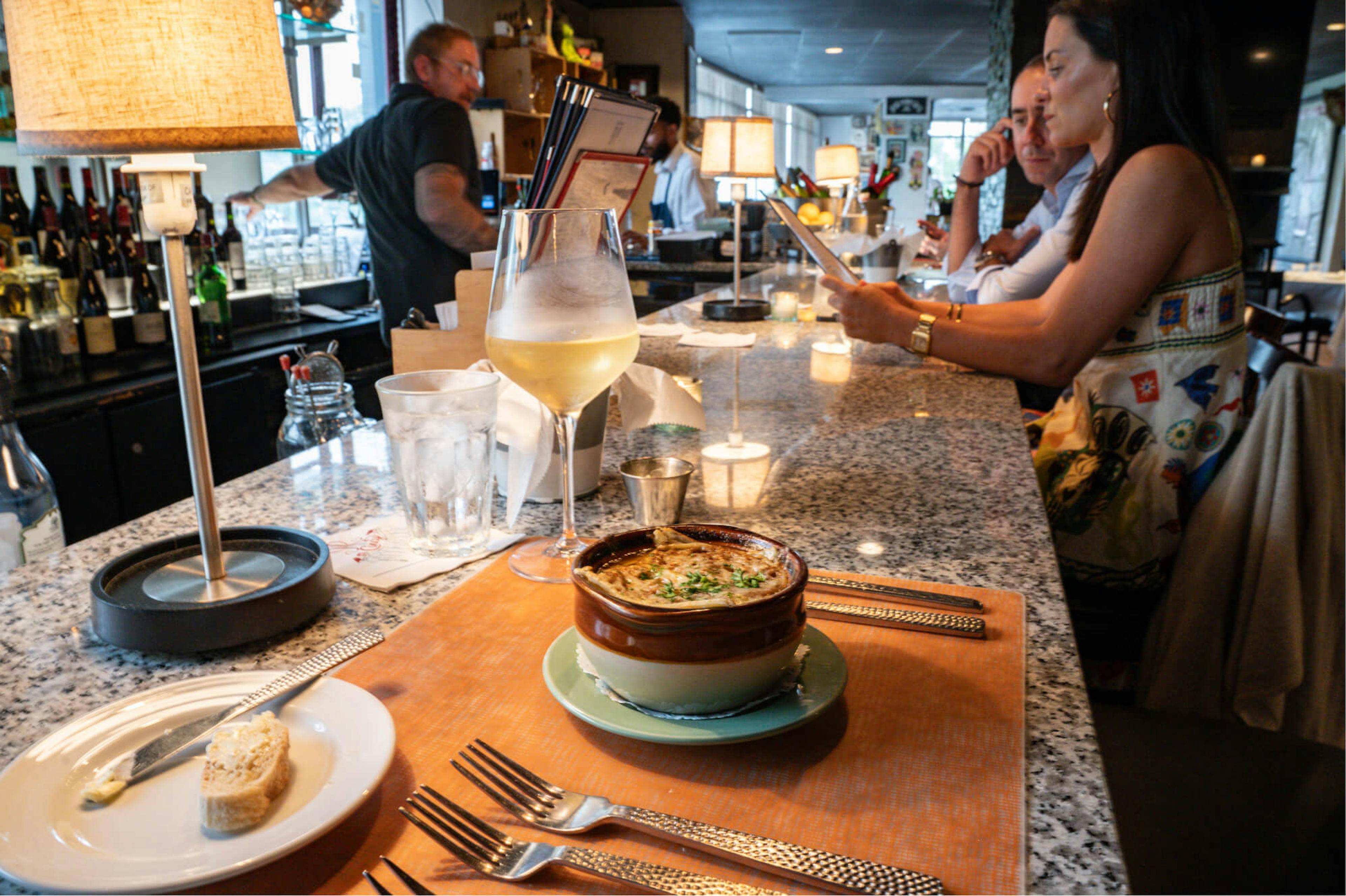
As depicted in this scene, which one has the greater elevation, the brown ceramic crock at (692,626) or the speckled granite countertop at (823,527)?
the brown ceramic crock at (692,626)

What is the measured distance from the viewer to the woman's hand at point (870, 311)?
1.61m

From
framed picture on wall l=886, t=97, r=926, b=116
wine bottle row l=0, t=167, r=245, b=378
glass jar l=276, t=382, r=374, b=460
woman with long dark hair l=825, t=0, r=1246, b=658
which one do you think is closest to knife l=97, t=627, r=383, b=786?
glass jar l=276, t=382, r=374, b=460

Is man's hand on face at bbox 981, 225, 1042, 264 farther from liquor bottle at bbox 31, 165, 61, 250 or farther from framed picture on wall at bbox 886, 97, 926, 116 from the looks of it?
framed picture on wall at bbox 886, 97, 926, 116

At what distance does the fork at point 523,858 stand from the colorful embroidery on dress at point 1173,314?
4.36 feet

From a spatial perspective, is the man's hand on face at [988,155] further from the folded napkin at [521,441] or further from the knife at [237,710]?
the knife at [237,710]

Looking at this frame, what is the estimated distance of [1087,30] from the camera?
151 centimetres

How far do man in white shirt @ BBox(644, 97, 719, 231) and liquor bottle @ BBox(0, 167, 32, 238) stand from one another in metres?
3.97

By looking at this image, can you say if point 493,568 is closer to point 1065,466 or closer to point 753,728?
point 753,728

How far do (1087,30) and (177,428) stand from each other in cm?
247

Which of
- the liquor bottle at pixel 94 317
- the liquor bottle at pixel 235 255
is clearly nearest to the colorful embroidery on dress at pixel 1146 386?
→ the liquor bottle at pixel 94 317

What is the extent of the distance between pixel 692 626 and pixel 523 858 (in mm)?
139

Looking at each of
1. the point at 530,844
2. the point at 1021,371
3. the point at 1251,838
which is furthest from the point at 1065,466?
the point at 530,844

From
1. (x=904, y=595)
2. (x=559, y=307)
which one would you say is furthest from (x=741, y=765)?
(x=559, y=307)

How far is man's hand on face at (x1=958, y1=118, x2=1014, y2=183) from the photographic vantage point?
2904 millimetres
